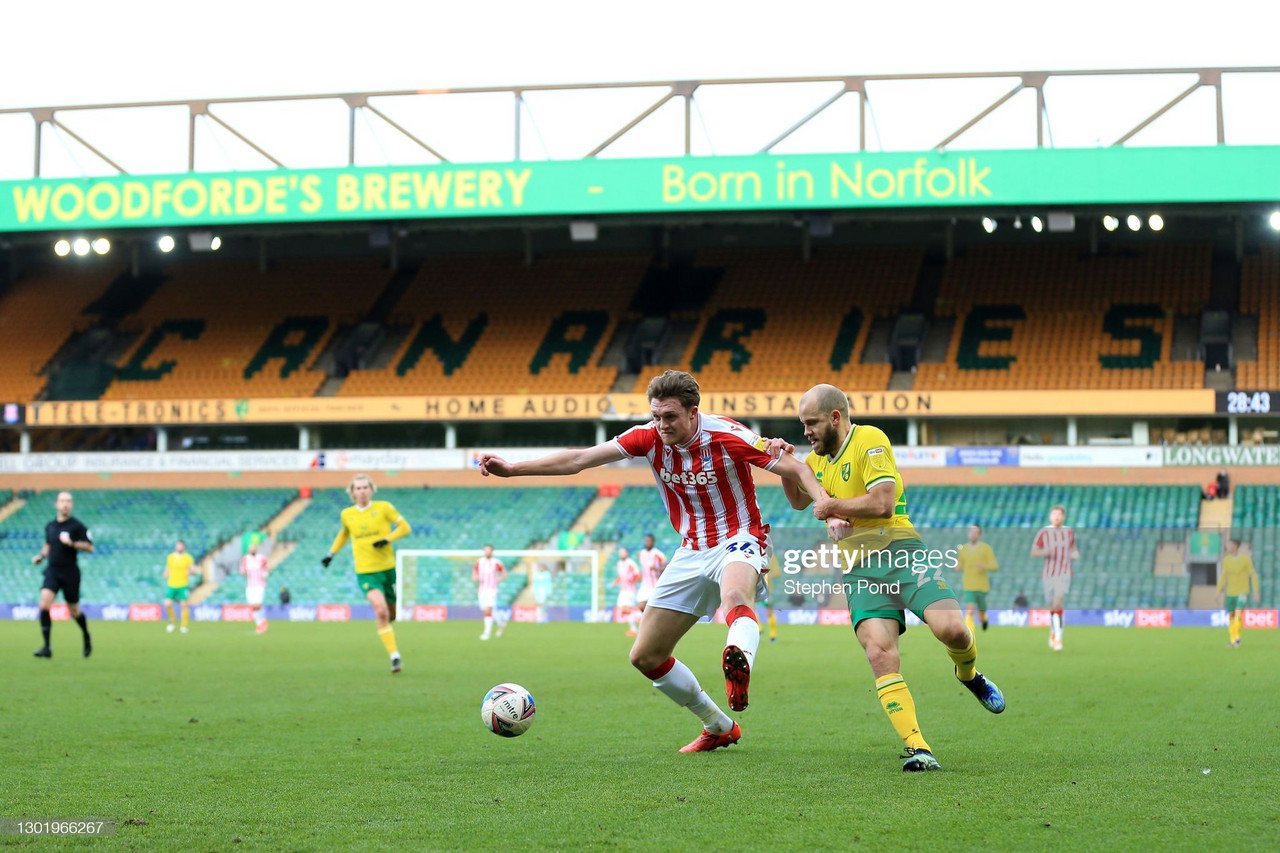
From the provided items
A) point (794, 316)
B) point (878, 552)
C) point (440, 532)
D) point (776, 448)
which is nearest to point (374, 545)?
point (776, 448)

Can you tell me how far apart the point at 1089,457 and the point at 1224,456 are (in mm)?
3354

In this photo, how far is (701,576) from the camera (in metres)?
8.19

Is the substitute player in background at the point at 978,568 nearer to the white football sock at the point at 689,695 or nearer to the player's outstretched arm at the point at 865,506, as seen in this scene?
the white football sock at the point at 689,695

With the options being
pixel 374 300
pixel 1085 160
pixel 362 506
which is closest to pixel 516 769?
pixel 362 506

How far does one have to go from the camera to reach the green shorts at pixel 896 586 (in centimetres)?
788

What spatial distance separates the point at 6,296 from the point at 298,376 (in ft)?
44.5

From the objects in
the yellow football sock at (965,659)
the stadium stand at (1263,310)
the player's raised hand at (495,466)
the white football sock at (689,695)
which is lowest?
the white football sock at (689,695)

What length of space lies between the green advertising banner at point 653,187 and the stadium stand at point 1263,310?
5807 millimetres

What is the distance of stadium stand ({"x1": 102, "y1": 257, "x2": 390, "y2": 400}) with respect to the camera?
144 feet

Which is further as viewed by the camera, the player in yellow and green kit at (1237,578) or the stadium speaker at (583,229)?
the stadium speaker at (583,229)

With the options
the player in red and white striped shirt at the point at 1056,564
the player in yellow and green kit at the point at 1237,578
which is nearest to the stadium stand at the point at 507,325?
the player in red and white striped shirt at the point at 1056,564

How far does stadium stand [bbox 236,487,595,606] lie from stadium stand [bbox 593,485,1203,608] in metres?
1.95

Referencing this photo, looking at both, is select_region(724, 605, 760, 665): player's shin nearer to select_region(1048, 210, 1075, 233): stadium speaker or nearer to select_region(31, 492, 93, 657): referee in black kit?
select_region(31, 492, 93, 657): referee in black kit

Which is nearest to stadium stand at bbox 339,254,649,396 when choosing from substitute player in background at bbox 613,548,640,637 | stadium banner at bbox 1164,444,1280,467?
substitute player in background at bbox 613,548,640,637
